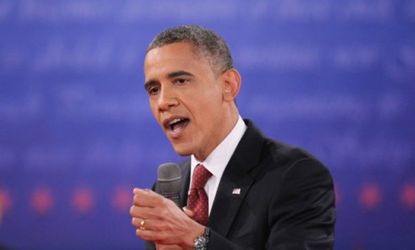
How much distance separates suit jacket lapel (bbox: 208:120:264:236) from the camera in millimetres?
1870

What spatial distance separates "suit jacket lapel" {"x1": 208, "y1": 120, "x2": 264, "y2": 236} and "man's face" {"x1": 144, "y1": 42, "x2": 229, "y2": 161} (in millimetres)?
116

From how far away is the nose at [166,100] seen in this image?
1.85 m

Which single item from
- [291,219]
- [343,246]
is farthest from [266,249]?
[343,246]

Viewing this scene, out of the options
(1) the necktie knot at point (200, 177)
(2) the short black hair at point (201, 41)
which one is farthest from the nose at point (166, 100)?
(1) the necktie knot at point (200, 177)

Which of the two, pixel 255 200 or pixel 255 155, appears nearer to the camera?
pixel 255 200

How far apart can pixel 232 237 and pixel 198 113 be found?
346 mm

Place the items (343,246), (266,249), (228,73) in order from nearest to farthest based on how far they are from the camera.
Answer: (266,249)
(228,73)
(343,246)

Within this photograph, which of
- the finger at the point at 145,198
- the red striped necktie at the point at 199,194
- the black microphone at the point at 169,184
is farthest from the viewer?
the red striped necktie at the point at 199,194

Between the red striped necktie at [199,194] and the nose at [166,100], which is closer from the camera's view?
the nose at [166,100]

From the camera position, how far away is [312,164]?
1883 mm

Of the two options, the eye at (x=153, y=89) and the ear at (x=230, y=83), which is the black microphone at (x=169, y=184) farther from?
the ear at (x=230, y=83)

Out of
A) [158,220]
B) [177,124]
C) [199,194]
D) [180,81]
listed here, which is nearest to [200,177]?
[199,194]

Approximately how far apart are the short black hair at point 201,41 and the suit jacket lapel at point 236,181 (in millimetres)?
229

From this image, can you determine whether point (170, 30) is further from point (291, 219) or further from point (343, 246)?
point (343, 246)
